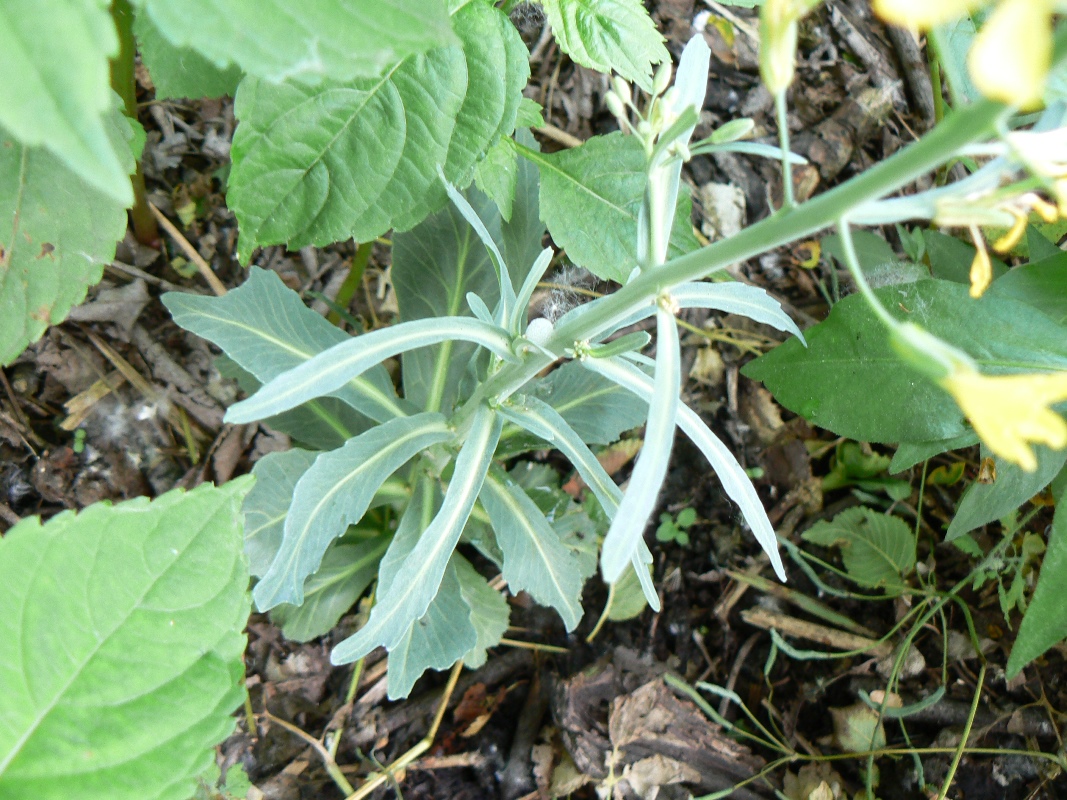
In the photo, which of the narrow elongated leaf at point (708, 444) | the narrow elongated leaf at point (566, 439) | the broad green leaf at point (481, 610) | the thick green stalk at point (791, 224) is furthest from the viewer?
the broad green leaf at point (481, 610)

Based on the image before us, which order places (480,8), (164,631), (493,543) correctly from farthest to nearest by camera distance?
(493,543)
(480,8)
(164,631)

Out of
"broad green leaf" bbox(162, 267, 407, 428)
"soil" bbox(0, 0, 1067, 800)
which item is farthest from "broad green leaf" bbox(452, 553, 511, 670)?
"broad green leaf" bbox(162, 267, 407, 428)

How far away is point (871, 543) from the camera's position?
1653 millimetres

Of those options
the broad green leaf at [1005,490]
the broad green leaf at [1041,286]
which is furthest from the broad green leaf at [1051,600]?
the broad green leaf at [1041,286]

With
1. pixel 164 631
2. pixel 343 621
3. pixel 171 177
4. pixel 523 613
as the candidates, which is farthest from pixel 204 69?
pixel 523 613

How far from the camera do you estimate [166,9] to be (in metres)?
0.60

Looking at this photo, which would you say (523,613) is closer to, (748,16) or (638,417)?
(638,417)

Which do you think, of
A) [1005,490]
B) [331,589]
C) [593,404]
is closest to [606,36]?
[593,404]

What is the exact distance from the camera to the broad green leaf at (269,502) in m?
1.21

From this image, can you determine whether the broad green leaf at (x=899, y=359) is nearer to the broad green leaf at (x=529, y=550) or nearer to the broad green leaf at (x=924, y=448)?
the broad green leaf at (x=924, y=448)

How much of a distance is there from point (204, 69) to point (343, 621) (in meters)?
1.06

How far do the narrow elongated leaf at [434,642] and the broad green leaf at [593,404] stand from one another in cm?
38

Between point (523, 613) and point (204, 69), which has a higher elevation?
point (204, 69)

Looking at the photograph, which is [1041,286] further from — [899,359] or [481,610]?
[481,610]
